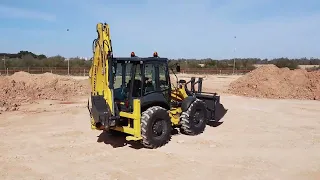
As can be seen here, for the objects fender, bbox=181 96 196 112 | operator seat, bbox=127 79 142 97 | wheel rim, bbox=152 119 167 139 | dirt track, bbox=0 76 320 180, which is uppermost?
operator seat, bbox=127 79 142 97

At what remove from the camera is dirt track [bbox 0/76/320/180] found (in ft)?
21.6

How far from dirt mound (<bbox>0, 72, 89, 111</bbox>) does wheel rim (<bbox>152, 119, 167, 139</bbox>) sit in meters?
9.20

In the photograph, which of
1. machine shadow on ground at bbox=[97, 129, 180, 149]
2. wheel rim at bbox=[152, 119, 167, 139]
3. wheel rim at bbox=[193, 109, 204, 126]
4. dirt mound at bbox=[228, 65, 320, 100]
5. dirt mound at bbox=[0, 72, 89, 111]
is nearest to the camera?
wheel rim at bbox=[152, 119, 167, 139]

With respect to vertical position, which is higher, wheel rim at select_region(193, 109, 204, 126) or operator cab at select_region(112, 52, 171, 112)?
operator cab at select_region(112, 52, 171, 112)

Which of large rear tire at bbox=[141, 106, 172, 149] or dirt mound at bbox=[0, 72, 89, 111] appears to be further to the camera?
dirt mound at bbox=[0, 72, 89, 111]

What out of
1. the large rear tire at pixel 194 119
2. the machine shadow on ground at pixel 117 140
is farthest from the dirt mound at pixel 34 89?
the large rear tire at pixel 194 119

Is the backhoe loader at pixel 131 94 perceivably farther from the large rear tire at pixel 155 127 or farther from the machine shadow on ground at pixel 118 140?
the machine shadow on ground at pixel 118 140

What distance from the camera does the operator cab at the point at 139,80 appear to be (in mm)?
8148

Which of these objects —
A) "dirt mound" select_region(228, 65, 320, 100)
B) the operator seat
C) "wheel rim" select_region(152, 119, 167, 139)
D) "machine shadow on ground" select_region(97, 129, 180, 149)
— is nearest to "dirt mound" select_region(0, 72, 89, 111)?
"machine shadow on ground" select_region(97, 129, 180, 149)

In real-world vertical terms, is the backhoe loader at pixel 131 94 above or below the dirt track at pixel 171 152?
above

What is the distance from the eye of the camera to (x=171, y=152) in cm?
788

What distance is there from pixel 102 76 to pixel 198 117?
122 inches

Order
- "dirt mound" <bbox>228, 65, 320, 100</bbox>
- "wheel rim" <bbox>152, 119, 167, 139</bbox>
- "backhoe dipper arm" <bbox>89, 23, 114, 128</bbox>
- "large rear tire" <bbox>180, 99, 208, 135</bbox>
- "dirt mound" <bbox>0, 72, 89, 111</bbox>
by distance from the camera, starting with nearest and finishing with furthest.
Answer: "backhoe dipper arm" <bbox>89, 23, 114, 128</bbox> < "wheel rim" <bbox>152, 119, 167, 139</bbox> < "large rear tire" <bbox>180, 99, 208, 135</bbox> < "dirt mound" <bbox>0, 72, 89, 111</bbox> < "dirt mound" <bbox>228, 65, 320, 100</bbox>

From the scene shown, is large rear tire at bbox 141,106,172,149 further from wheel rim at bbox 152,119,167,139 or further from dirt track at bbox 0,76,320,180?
dirt track at bbox 0,76,320,180
